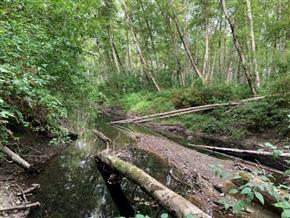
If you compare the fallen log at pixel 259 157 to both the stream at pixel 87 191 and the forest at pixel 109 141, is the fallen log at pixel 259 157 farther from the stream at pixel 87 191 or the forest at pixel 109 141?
the stream at pixel 87 191

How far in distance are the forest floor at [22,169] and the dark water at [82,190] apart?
291 mm

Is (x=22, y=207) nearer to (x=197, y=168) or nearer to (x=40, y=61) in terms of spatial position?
(x=40, y=61)

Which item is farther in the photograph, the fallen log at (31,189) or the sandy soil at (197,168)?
the fallen log at (31,189)

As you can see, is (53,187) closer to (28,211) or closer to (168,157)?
(28,211)

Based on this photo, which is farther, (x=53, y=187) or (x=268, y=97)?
(x=268, y=97)

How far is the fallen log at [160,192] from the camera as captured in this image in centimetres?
386

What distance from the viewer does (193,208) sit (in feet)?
12.8

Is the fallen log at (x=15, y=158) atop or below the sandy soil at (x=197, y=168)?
atop

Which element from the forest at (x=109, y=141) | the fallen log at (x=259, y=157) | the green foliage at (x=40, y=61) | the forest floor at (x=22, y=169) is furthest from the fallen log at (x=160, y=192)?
the fallen log at (x=259, y=157)

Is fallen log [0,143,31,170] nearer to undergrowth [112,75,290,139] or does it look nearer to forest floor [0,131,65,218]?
forest floor [0,131,65,218]

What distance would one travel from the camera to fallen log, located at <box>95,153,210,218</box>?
3.86m

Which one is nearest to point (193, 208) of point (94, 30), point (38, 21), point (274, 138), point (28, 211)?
point (28, 211)

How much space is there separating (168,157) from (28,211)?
14.9 ft

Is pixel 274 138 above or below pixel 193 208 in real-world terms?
below
